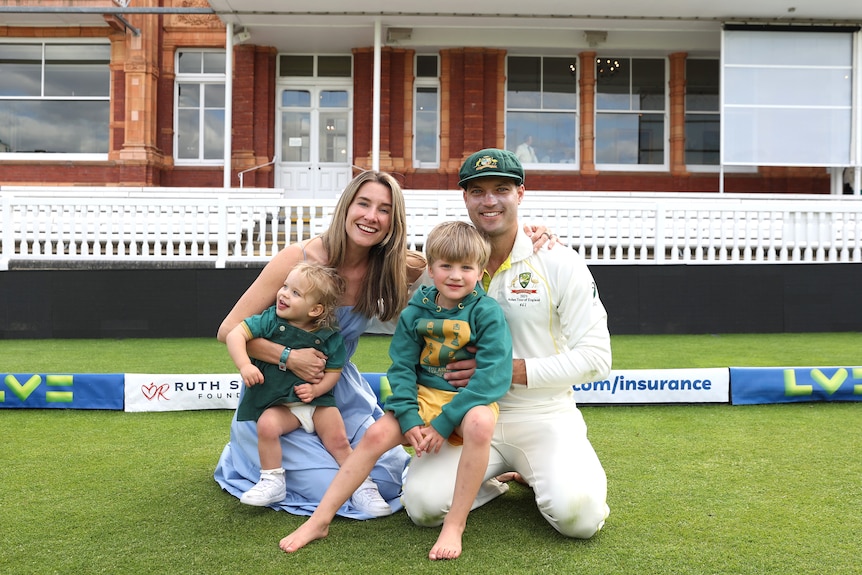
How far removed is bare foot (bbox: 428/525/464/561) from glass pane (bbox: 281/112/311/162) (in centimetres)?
1389

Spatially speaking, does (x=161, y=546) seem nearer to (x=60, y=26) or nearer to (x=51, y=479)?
(x=51, y=479)

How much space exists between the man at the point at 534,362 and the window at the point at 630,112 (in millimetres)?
13228

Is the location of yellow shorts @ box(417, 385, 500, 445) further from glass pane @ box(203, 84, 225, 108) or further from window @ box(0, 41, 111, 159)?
window @ box(0, 41, 111, 159)

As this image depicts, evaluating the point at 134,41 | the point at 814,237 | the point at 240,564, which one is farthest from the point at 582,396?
the point at 134,41

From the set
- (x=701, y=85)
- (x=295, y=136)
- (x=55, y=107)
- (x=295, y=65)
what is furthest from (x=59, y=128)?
(x=701, y=85)

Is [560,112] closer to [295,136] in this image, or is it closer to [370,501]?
[295,136]

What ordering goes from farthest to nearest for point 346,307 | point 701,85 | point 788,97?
point 701,85 → point 788,97 → point 346,307

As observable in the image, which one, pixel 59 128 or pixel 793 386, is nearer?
pixel 793 386

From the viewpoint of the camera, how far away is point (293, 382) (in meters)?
3.04

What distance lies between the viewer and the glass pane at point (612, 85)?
1538 cm

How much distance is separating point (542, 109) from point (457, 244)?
13.5 m

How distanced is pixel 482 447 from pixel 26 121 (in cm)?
1646

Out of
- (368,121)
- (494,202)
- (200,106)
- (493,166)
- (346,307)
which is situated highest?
(200,106)

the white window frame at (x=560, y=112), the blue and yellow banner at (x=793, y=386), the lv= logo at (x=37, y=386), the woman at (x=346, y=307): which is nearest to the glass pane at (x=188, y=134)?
the white window frame at (x=560, y=112)
